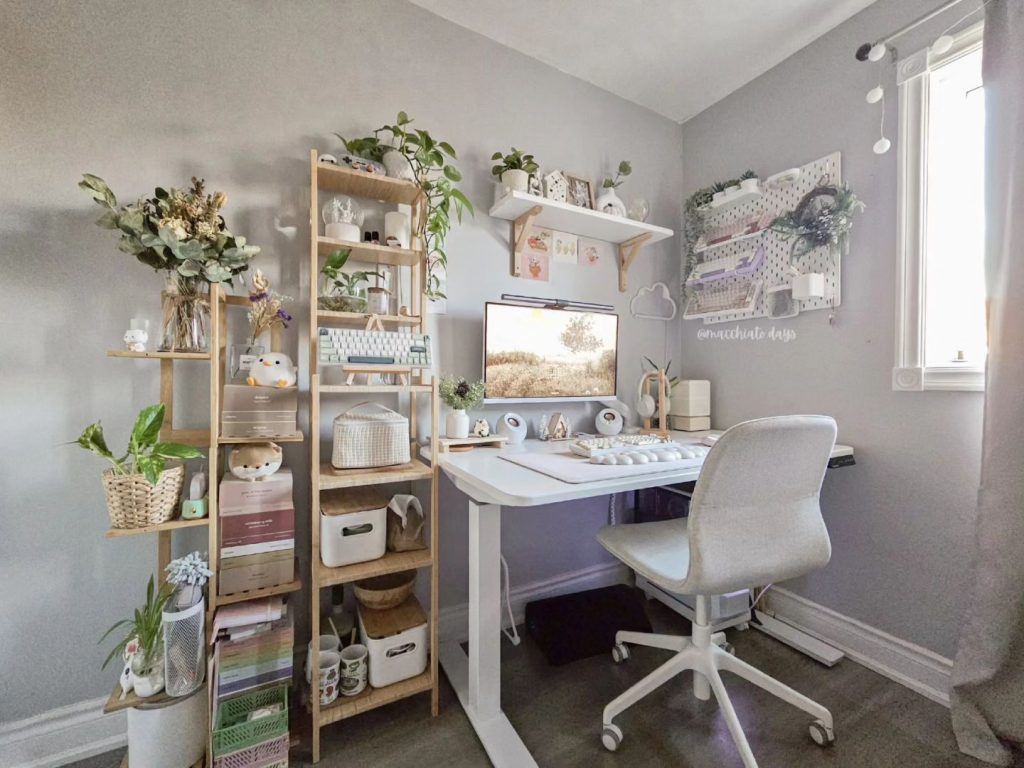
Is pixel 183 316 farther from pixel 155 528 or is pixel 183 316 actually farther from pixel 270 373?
pixel 155 528

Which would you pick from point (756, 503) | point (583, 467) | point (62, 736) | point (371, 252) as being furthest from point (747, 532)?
point (62, 736)

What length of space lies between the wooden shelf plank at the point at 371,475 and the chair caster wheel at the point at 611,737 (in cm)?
87

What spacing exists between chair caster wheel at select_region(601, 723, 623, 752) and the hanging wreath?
1814 millimetres

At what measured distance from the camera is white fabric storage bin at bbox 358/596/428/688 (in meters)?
1.23

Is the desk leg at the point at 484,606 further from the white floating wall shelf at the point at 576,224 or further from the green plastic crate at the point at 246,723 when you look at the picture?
the white floating wall shelf at the point at 576,224

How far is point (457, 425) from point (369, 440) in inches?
13.1

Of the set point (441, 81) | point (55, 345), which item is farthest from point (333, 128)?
point (55, 345)

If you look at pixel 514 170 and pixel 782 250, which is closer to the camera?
pixel 514 170

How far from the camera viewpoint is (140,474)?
0.98 meters

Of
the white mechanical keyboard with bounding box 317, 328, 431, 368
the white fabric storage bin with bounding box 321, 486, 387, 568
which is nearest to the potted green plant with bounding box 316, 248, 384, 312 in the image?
the white mechanical keyboard with bounding box 317, 328, 431, 368

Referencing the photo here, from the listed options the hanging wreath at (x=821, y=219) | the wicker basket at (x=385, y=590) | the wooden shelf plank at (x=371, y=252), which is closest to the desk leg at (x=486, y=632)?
the wicker basket at (x=385, y=590)

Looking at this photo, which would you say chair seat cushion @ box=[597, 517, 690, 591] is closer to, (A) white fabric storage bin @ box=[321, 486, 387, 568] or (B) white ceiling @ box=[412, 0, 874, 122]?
(A) white fabric storage bin @ box=[321, 486, 387, 568]

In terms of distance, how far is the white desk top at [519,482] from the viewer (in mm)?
947

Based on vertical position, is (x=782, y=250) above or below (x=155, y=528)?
above
